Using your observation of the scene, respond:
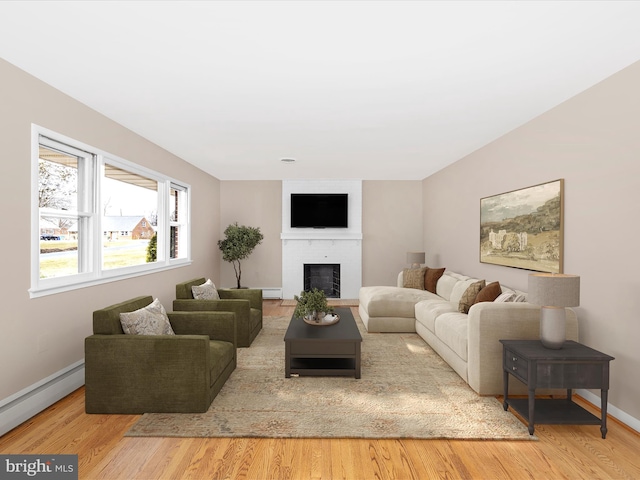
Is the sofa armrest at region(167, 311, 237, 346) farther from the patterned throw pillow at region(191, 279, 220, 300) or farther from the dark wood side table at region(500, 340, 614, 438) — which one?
the dark wood side table at region(500, 340, 614, 438)

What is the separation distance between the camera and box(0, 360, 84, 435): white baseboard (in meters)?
2.65

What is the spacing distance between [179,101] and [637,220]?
3.91 m

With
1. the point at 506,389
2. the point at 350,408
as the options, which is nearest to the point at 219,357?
the point at 350,408

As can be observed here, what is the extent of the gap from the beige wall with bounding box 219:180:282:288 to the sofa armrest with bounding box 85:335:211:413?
5.20m

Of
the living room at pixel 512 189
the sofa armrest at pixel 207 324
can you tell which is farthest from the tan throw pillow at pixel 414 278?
the sofa armrest at pixel 207 324

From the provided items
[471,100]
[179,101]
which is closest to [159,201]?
[179,101]

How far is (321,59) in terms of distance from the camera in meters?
2.61

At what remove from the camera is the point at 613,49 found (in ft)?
8.17

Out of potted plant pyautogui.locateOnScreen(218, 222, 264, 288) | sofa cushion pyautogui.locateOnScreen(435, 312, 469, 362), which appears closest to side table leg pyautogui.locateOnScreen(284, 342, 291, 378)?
sofa cushion pyautogui.locateOnScreen(435, 312, 469, 362)

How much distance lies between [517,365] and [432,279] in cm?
333

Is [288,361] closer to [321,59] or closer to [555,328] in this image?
[555,328]

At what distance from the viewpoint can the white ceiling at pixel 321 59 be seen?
2.09m

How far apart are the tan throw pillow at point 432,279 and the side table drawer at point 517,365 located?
123 inches

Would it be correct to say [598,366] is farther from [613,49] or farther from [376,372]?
[613,49]
